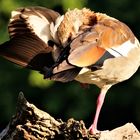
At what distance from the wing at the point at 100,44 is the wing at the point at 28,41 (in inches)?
7.1

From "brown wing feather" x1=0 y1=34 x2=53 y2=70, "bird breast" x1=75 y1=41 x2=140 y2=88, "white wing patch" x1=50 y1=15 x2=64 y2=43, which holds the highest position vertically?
"white wing patch" x1=50 y1=15 x2=64 y2=43

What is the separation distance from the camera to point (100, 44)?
11.3 feet

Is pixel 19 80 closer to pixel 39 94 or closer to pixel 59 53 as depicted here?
pixel 39 94

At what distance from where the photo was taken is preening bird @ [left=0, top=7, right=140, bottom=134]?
3.33 metres

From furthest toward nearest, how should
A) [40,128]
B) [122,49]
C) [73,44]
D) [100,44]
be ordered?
[122,49], [100,44], [73,44], [40,128]

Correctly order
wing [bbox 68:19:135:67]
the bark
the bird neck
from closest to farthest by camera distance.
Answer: the bark < wing [bbox 68:19:135:67] < the bird neck

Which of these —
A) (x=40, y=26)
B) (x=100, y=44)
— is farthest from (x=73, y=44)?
(x=40, y=26)

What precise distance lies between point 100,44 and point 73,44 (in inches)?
6.4

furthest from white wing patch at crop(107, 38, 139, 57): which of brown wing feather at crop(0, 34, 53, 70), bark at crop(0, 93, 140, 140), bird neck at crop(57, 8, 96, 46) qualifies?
bark at crop(0, 93, 140, 140)

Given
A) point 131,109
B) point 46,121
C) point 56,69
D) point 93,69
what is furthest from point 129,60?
point 131,109

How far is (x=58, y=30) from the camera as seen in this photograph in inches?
138

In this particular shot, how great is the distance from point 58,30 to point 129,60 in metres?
0.40

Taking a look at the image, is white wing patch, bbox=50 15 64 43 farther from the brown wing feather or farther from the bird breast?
the bird breast

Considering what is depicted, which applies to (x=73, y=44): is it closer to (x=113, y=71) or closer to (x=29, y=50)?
(x=29, y=50)
